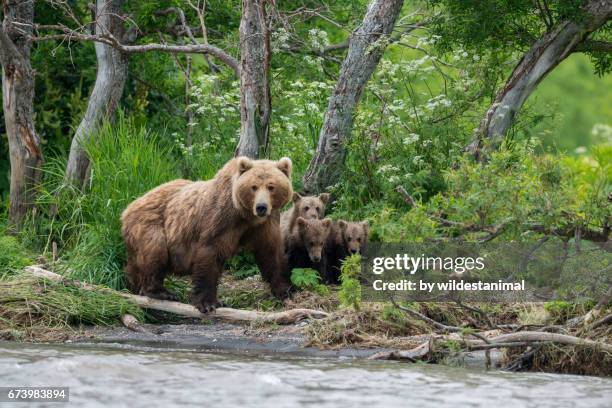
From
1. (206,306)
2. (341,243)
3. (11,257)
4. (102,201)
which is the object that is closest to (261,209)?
(206,306)

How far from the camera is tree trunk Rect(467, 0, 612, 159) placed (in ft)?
30.2

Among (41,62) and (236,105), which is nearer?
(236,105)

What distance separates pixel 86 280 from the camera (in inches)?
339

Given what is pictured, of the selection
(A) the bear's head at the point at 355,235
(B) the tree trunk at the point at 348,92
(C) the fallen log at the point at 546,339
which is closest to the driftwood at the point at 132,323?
(A) the bear's head at the point at 355,235

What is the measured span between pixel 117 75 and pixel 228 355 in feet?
15.7

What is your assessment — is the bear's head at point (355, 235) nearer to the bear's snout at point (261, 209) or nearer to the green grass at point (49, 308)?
the bear's snout at point (261, 209)

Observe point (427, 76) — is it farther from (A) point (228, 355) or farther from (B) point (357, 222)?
(A) point (228, 355)

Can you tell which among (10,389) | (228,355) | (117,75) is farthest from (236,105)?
(10,389)

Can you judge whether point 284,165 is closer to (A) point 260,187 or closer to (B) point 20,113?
(A) point 260,187

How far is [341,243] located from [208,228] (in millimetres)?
1332

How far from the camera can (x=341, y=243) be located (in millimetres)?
9094

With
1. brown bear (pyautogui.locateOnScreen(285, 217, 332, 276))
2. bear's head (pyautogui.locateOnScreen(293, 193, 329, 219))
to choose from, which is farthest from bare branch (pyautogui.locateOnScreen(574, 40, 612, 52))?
brown bear (pyautogui.locateOnScreen(285, 217, 332, 276))

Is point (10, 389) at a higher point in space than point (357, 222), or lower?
lower

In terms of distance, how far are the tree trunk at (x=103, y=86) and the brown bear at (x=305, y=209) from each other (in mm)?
2250
